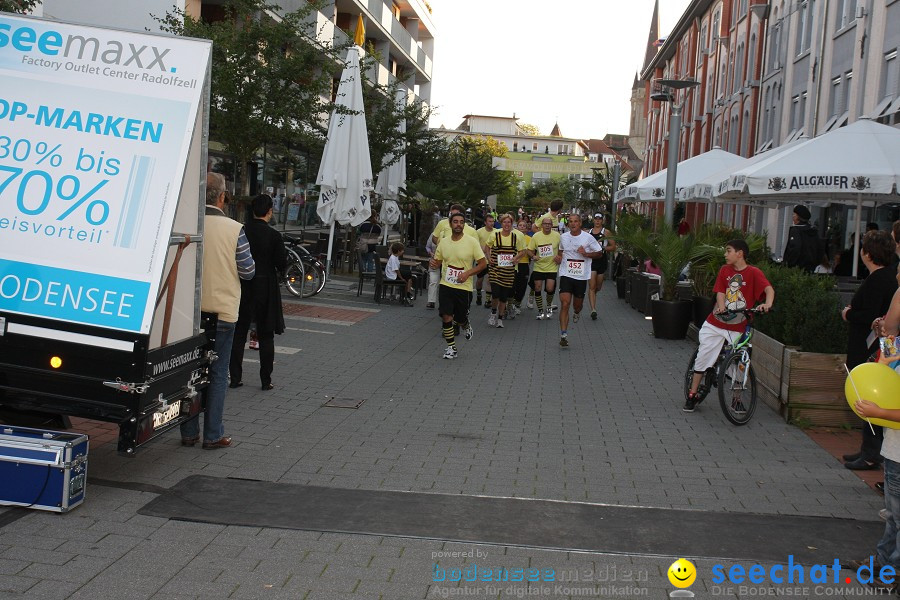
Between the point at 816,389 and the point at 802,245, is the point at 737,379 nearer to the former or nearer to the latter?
the point at 816,389

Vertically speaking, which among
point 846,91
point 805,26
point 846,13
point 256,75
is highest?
point 805,26

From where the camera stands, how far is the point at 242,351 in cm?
965

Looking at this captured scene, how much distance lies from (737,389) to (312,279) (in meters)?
11.0

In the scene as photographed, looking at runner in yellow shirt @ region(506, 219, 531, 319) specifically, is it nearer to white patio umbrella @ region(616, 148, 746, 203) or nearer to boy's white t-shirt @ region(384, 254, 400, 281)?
boy's white t-shirt @ region(384, 254, 400, 281)

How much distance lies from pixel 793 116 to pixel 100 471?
1124 inches

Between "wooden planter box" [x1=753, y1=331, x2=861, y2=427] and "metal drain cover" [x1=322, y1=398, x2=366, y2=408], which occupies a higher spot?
"wooden planter box" [x1=753, y1=331, x2=861, y2=427]

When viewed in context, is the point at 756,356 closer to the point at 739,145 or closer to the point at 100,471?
the point at 100,471

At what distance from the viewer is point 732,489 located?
671cm

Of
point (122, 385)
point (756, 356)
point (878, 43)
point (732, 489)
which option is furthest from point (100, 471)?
point (878, 43)

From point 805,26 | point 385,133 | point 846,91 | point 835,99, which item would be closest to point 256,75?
point 385,133

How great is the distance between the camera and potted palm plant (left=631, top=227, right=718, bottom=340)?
15.6 meters

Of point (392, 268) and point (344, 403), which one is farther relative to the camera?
point (392, 268)

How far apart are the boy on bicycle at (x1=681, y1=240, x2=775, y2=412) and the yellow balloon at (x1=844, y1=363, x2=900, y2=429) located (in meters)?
4.25

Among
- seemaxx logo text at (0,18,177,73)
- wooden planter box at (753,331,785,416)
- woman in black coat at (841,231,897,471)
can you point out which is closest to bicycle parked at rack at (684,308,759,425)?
wooden planter box at (753,331,785,416)
